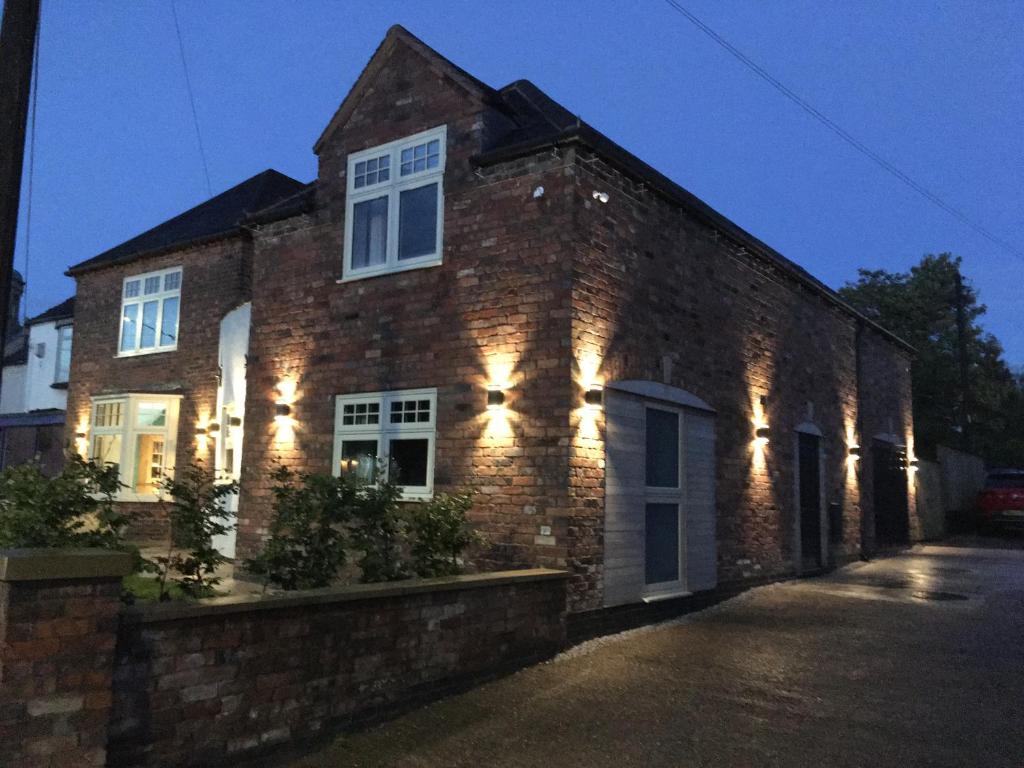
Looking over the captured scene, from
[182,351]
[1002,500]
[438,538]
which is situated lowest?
[438,538]

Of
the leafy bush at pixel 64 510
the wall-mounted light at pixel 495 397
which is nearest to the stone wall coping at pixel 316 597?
the leafy bush at pixel 64 510

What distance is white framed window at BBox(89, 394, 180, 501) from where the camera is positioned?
1452 cm

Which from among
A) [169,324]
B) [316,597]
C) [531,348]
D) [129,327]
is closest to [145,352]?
[169,324]

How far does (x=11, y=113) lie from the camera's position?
5898 millimetres

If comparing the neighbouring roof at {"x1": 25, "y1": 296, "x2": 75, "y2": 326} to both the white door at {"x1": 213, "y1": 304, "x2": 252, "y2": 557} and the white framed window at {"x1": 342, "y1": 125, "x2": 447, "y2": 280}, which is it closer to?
the white door at {"x1": 213, "y1": 304, "x2": 252, "y2": 557}

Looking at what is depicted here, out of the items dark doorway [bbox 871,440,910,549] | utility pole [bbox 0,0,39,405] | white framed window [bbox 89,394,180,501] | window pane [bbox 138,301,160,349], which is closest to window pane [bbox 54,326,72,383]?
window pane [bbox 138,301,160,349]

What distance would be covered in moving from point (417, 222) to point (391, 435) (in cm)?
257

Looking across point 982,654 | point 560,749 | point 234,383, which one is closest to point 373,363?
point 234,383

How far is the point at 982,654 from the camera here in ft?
22.5

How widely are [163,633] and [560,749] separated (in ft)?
7.93

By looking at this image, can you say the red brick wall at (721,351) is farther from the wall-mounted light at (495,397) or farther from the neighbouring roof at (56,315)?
the neighbouring roof at (56,315)

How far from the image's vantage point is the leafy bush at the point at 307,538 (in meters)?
5.36

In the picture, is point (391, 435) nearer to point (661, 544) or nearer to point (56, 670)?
point (661, 544)

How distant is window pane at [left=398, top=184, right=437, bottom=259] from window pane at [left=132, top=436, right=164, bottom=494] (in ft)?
27.0
